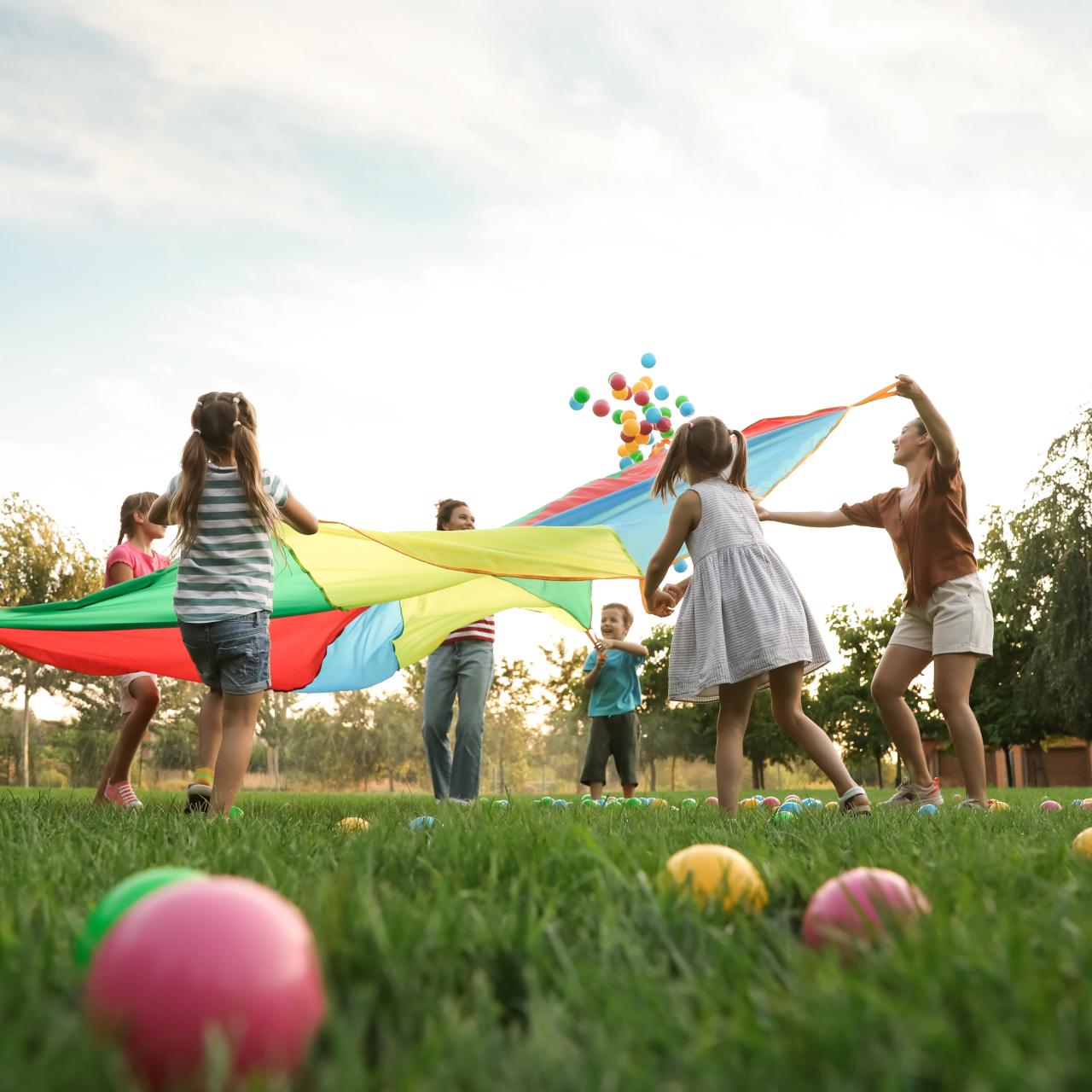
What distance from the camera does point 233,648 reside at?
3.60m

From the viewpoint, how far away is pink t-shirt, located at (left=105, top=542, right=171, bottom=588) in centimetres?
530

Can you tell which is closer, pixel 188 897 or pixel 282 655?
pixel 188 897

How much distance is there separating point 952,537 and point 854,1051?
3.95 meters

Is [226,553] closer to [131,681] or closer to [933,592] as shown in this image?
[131,681]

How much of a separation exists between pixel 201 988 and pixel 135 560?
196 inches

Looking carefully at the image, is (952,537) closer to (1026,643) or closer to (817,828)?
(817,828)

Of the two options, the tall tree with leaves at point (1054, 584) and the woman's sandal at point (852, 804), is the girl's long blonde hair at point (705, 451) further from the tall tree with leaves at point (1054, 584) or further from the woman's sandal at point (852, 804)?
the tall tree with leaves at point (1054, 584)

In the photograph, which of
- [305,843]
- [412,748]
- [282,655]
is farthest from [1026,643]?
[305,843]

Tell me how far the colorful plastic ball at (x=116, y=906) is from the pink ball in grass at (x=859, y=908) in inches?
32.5

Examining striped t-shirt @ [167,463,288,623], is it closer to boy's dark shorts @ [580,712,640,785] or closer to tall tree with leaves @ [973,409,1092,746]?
boy's dark shorts @ [580,712,640,785]

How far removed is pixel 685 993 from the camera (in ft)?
3.64

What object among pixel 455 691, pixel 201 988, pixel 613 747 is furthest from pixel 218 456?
pixel 613 747

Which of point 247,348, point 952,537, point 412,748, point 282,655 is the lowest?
point 412,748

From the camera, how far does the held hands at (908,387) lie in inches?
160
